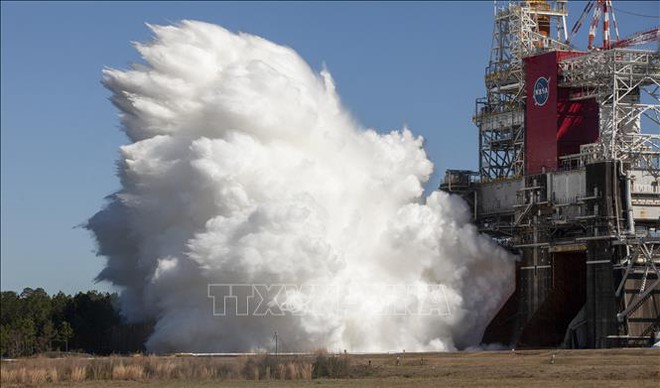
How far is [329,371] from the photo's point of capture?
83.8 meters

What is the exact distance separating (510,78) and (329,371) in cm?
4240

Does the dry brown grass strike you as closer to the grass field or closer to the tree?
the grass field

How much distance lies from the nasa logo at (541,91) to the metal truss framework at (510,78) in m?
3.99

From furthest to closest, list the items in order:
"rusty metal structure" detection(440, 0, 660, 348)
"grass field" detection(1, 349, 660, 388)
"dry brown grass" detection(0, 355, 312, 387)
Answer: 1. "rusty metal structure" detection(440, 0, 660, 348)
2. "dry brown grass" detection(0, 355, 312, 387)
3. "grass field" detection(1, 349, 660, 388)

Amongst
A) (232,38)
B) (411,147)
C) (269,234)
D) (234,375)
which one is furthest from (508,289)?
(234,375)

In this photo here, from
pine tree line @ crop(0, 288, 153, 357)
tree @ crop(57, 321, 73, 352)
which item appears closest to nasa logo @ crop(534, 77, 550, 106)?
pine tree line @ crop(0, 288, 153, 357)

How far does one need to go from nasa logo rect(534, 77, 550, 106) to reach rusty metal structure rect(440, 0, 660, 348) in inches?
3.8

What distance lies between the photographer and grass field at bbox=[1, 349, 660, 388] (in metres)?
75.9

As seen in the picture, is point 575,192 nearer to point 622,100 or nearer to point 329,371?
point 622,100

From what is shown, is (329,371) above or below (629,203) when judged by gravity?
below

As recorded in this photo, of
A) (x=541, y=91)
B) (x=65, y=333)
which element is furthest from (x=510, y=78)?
(x=65, y=333)

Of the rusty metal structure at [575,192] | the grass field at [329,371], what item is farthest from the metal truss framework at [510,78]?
the grass field at [329,371]

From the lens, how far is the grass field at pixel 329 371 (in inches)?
2990

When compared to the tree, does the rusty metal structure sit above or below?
above
